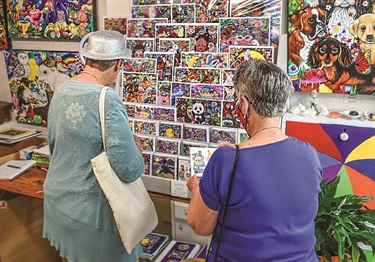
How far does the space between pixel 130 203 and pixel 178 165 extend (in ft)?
1.93

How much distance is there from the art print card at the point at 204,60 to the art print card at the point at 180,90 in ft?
0.38

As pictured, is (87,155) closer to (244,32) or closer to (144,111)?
(144,111)

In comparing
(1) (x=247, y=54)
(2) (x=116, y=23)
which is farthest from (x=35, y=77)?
(1) (x=247, y=54)

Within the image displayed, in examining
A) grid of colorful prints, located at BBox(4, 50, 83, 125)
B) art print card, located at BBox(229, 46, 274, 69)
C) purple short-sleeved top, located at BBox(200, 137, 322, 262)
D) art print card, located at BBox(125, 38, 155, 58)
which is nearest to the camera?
purple short-sleeved top, located at BBox(200, 137, 322, 262)

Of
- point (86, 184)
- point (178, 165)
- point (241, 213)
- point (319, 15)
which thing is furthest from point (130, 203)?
point (319, 15)

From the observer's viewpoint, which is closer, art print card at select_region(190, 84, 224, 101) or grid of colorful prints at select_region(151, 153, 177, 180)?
art print card at select_region(190, 84, 224, 101)

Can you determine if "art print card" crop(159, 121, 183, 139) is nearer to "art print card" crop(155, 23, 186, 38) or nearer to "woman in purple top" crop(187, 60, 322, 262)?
"art print card" crop(155, 23, 186, 38)

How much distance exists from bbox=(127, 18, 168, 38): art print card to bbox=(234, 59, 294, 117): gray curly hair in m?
1.25

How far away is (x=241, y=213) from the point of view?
3.67 ft

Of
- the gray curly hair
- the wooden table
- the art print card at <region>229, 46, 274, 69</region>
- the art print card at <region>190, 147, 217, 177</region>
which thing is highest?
the art print card at <region>229, 46, 274, 69</region>

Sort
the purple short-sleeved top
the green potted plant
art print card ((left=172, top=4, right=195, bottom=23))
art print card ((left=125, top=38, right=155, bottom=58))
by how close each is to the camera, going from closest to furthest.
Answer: the purple short-sleeved top < the green potted plant < art print card ((left=172, top=4, right=195, bottom=23)) < art print card ((left=125, top=38, right=155, bottom=58))

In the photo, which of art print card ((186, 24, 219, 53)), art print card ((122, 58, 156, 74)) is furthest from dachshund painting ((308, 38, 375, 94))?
art print card ((122, 58, 156, 74))

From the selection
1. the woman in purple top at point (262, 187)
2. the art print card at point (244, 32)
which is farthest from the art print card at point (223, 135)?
the woman in purple top at point (262, 187)

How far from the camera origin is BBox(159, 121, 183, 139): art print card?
2.24m
